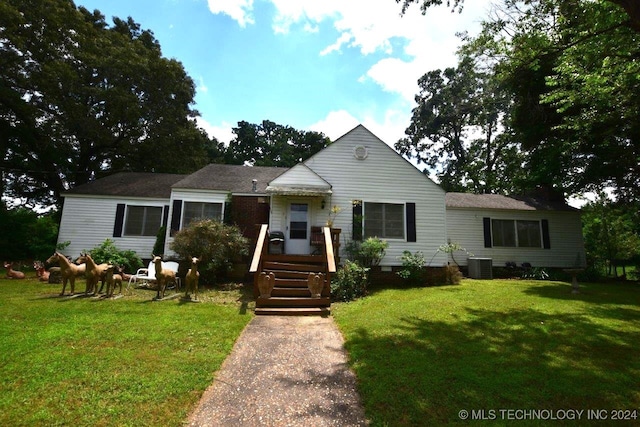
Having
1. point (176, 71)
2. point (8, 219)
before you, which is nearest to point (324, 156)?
point (8, 219)

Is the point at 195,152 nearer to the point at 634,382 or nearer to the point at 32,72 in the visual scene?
the point at 32,72

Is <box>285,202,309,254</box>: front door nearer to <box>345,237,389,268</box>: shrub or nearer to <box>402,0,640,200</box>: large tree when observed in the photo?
<box>345,237,389,268</box>: shrub

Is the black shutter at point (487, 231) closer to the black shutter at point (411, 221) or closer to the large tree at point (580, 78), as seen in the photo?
the large tree at point (580, 78)

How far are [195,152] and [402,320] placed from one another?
23.8 metres

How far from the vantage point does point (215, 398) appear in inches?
128

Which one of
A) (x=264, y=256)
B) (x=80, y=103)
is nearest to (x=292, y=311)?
(x=264, y=256)

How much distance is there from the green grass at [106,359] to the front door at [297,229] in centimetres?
462

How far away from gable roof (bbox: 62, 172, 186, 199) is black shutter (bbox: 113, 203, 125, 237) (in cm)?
58

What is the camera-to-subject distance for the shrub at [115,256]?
11758 millimetres

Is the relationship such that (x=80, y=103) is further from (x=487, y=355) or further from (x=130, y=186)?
(x=487, y=355)

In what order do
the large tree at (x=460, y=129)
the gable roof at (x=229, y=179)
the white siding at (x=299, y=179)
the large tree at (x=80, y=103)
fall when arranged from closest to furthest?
the white siding at (x=299, y=179) < the gable roof at (x=229, y=179) < the large tree at (x=80, y=103) < the large tree at (x=460, y=129)

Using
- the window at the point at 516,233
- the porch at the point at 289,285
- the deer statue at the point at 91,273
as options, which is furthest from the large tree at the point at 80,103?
the window at the point at 516,233

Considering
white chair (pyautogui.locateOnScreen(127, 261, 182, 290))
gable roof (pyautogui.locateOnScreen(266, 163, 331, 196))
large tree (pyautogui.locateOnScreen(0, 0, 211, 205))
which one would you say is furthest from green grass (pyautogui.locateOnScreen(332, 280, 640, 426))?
large tree (pyautogui.locateOnScreen(0, 0, 211, 205))

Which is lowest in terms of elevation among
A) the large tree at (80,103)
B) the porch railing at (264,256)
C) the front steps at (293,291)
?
the front steps at (293,291)
